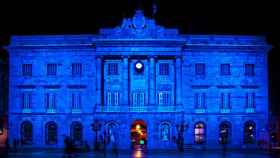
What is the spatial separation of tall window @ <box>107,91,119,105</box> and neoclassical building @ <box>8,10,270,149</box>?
24mm

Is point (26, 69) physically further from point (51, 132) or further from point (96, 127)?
point (96, 127)

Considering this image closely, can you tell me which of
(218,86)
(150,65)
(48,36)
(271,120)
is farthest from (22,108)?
(271,120)

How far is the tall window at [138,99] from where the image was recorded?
8650 cm

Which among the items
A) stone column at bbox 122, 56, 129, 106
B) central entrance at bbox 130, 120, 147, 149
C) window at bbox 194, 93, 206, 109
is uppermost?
stone column at bbox 122, 56, 129, 106

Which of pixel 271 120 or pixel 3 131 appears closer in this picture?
pixel 271 120

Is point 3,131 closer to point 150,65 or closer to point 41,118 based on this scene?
point 41,118

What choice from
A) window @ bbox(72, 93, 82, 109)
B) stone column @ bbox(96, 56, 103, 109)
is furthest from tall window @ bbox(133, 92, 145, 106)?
window @ bbox(72, 93, 82, 109)

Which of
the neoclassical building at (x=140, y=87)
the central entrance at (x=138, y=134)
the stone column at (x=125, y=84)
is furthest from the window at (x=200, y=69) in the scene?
the central entrance at (x=138, y=134)

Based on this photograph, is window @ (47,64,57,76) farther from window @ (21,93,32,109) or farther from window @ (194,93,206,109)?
window @ (194,93,206,109)

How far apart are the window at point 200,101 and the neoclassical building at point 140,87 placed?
0.12 m

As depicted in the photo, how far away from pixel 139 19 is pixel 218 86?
12744 millimetres

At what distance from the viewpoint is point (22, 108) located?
88.8 m

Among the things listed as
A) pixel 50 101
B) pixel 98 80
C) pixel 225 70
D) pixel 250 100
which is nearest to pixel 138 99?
pixel 98 80

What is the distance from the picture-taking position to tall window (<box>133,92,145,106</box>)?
86500 millimetres
